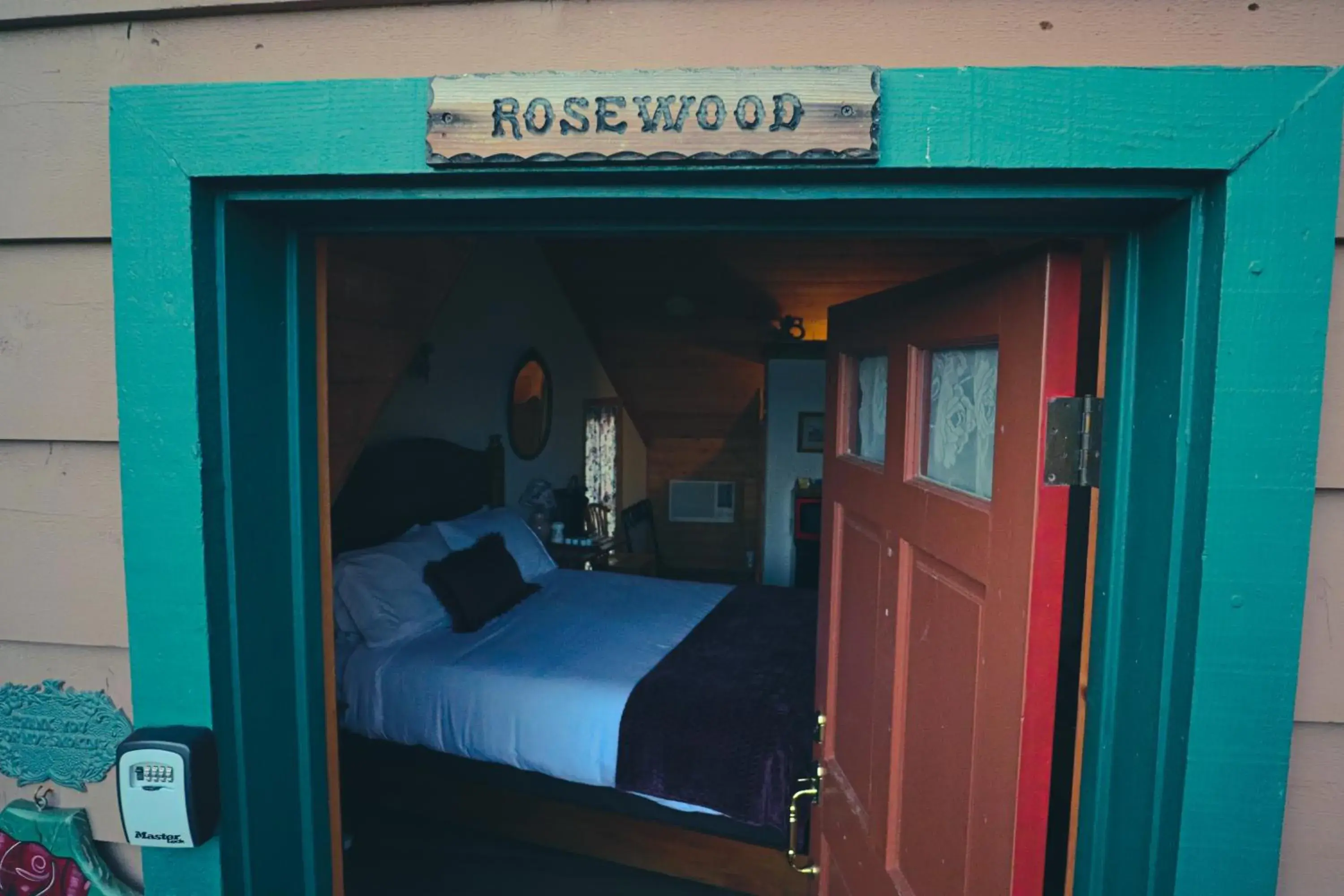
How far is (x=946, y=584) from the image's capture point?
4.00ft

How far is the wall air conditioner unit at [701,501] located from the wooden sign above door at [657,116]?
6.79 metres

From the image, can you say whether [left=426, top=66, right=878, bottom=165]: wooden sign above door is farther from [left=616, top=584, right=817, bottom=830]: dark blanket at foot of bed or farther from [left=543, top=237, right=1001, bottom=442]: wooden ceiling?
[left=543, top=237, right=1001, bottom=442]: wooden ceiling

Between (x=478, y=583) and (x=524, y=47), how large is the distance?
3004mm

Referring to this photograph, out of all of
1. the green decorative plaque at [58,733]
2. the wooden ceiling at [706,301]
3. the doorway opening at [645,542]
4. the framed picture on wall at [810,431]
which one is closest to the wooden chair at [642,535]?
the doorway opening at [645,542]

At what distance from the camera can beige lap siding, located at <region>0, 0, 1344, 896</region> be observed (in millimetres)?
859

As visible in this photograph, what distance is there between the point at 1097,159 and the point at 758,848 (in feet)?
9.04

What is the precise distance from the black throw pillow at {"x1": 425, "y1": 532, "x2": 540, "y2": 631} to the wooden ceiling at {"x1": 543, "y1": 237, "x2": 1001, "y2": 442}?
182cm

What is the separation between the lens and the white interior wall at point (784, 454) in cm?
629

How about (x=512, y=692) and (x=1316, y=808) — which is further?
(x=512, y=692)

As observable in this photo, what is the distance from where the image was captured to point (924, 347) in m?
1.34

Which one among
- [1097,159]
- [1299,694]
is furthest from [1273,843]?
[1097,159]

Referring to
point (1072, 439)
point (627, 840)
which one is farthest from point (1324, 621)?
point (627, 840)

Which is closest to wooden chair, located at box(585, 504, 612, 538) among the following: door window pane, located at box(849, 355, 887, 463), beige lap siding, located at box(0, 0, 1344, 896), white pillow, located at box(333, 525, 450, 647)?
white pillow, located at box(333, 525, 450, 647)

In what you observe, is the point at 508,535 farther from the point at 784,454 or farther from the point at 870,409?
the point at 870,409
